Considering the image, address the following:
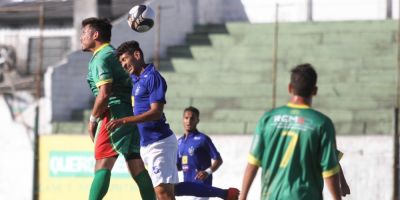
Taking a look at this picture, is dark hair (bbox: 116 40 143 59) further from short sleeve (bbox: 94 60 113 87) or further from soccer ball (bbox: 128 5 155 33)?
soccer ball (bbox: 128 5 155 33)

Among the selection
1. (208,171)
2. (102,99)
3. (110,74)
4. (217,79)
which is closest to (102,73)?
(110,74)

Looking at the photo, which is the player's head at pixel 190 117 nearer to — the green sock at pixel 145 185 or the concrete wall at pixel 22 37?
the green sock at pixel 145 185

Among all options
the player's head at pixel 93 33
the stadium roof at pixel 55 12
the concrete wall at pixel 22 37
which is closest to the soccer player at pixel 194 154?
the player's head at pixel 93 33

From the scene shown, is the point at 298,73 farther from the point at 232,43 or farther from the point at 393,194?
the point at 232,43

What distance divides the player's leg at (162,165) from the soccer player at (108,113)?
0.53m

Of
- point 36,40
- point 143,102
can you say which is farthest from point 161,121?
point 36,40

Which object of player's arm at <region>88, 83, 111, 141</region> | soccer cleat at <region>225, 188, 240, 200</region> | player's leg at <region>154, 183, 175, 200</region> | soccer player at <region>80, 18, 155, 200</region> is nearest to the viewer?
player's arm at <region>88, 83, 111, 141</region>

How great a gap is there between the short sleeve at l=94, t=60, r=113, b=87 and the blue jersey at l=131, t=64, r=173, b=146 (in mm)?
706

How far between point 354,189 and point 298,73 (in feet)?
29.1

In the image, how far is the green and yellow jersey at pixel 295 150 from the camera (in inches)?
345

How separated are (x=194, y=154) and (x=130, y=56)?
11.3 ft

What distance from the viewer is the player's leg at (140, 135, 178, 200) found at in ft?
40.4

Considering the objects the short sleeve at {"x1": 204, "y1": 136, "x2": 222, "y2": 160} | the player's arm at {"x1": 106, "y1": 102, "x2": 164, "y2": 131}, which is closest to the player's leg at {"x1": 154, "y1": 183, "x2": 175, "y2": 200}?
the player's arm at {"x1": 106, "y1": 102, "x2": 164, "y2": 131}

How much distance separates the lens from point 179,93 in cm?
2073
